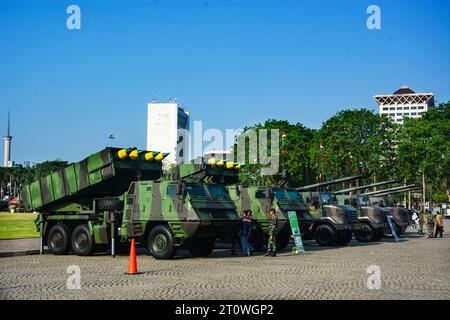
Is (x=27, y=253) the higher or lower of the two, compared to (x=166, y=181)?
lower

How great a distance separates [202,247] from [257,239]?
11.2 feet

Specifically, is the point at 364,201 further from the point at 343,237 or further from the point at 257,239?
the point at 257,239

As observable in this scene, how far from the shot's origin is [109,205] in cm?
1969

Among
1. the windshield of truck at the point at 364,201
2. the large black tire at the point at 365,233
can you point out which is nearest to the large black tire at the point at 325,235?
the large black tire at the point at 365,233

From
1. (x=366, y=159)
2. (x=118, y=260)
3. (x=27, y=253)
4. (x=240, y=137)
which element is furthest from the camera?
(x=240, y=137)

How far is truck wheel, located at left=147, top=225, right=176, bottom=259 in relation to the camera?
17703mm

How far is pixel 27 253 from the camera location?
790 inches

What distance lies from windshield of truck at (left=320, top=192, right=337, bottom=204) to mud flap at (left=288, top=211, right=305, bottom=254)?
5.43 m

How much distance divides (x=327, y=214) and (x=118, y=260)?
10294 millimetres

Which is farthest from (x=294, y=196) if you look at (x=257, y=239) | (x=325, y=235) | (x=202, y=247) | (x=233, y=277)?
(x=233, y=277)

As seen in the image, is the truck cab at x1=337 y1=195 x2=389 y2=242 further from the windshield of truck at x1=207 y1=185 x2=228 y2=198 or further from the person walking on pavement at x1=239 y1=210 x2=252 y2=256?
the windshield of truck at x1=207 y1=185 x2=228 y2=198

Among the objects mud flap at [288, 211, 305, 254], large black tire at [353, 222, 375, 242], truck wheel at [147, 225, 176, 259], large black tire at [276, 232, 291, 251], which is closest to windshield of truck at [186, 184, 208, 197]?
truck wheel at [147, 225, 176, 259]
